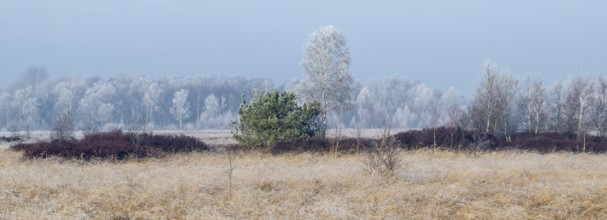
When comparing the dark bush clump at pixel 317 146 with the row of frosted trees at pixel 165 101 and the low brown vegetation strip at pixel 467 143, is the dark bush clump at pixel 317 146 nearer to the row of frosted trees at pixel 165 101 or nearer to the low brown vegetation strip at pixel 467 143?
the low brown vegetation strip at pixel 467 143

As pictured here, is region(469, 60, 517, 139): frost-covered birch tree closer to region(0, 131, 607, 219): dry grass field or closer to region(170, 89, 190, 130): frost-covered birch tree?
region(0, 131, 607, 219): dry grass field

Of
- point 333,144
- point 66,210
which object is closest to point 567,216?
point 66,210

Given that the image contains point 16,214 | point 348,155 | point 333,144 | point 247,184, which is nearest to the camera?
point 16,214

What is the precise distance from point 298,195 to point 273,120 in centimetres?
985

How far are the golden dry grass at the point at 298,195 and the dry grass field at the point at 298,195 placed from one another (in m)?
0.02

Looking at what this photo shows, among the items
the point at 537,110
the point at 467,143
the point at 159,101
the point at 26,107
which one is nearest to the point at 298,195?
the point at 467,143

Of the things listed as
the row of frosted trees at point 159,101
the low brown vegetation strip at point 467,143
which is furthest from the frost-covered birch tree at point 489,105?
the row of frosted trees at point 159,101

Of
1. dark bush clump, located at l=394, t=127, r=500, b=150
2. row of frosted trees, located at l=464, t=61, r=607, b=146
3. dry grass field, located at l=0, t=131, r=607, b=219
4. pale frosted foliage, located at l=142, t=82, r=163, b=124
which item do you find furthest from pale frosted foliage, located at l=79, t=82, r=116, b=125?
dry grass field, located at l=0, t=131, r=607, b=219

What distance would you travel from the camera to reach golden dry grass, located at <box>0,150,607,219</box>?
26.0 ft

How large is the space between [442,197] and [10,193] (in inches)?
274

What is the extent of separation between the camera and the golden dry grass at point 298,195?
312 inches

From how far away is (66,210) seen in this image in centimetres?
775

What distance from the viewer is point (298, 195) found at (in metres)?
8.84

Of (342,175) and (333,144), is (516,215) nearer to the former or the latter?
(342,175)
